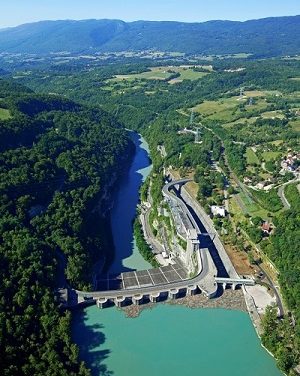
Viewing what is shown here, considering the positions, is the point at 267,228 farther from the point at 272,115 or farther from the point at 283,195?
the point at 272,115

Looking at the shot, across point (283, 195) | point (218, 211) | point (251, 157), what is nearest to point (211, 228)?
point (218, 211)

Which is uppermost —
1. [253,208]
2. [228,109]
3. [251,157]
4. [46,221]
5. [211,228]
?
[228,109]

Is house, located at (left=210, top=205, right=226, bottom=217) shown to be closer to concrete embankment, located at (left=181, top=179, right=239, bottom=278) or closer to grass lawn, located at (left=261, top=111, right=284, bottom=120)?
concrete embankment, located at (left=181, top=179, right=239, bottom=278)

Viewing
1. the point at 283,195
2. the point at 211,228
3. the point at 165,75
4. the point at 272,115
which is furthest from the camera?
the point at 165,75

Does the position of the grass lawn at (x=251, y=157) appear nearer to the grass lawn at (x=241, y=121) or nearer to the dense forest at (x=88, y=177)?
the dense forest at (x=88, y=177)

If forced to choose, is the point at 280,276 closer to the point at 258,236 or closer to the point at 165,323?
the point at 258,236

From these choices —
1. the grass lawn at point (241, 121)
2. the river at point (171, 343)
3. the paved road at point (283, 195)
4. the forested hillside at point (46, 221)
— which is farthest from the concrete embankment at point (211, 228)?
the grass lawn at point (241, 121)
